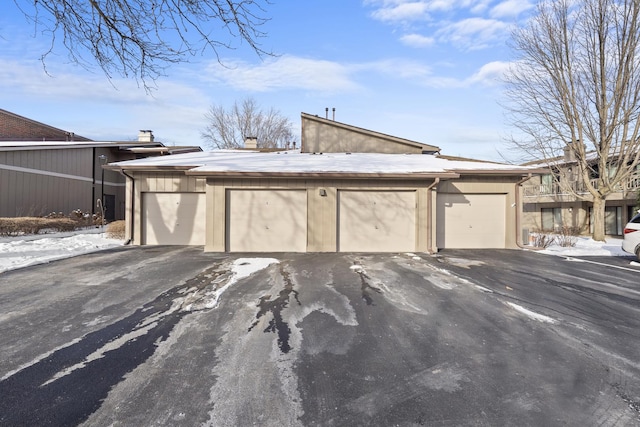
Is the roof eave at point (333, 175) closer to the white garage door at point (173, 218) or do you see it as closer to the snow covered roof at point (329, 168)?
the snow covered roof at point (329, 168)

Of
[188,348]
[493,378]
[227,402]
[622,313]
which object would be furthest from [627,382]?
[188,348]

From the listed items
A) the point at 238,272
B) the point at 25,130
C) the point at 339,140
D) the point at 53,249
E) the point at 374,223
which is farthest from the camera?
the point at 25,130

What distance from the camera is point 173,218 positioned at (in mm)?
11977

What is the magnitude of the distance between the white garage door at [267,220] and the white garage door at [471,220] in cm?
487

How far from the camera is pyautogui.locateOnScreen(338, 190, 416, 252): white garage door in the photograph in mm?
10656

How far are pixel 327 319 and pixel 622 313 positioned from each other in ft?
14.3

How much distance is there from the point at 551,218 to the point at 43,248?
1179 inches

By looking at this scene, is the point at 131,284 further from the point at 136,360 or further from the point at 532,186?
the point at 532,186

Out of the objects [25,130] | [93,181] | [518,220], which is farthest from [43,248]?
[25,130]

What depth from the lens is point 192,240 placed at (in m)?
12.0

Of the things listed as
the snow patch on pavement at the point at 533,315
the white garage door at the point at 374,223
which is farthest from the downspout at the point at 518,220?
the snow patch on pavement at the point at 533,315

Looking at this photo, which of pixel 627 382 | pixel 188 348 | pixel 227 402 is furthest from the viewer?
pixel 188 348

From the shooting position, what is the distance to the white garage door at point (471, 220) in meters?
11.6

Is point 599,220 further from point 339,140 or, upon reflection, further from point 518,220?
point 339,140
